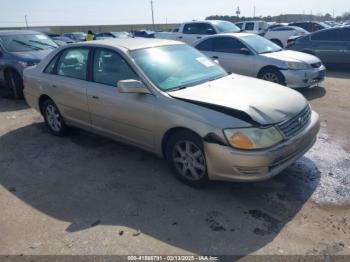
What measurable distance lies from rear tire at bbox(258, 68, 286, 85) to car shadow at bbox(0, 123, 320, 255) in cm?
385

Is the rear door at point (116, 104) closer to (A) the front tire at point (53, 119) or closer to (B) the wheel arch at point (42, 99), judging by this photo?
(A) the front tire at point (53, 119)

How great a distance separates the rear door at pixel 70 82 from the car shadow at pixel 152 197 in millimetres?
627

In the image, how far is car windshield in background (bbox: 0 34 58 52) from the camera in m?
9.15

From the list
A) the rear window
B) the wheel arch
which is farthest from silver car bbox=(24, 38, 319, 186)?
the rear window

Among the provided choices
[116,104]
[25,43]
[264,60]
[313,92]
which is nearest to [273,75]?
[264,60]

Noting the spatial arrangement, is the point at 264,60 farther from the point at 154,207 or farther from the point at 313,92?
the point at 154,207

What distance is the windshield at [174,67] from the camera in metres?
4.24

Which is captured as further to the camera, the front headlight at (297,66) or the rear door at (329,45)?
the rear door at (329,45)

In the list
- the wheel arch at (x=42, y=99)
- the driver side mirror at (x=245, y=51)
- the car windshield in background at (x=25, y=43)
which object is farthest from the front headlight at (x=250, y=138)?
the car windshield in background at (x=25, y=43)

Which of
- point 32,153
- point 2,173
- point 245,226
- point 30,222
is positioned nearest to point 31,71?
point 32,153

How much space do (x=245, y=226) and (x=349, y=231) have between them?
0.97 metres

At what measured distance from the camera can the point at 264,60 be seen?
823 centimetres

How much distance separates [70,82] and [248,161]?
10.3ft

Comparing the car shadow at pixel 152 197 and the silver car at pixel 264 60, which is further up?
the silver car at pixel 264 60
